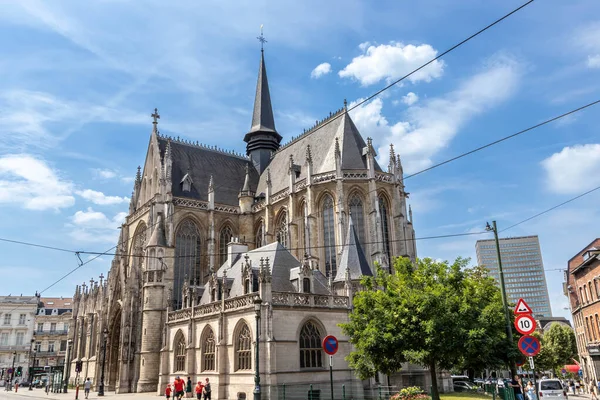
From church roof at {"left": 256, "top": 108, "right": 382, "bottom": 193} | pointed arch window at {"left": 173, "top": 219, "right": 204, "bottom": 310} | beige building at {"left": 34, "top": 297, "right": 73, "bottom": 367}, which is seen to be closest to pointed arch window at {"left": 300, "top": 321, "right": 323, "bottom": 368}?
church roof at {"left": 256, "top": 108, "right": 382, "bottom": 193}

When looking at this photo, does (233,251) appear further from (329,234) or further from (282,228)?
(282,228)

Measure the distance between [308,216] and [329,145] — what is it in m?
8.08

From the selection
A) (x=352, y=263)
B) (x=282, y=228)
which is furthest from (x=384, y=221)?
(x=352, y=263)

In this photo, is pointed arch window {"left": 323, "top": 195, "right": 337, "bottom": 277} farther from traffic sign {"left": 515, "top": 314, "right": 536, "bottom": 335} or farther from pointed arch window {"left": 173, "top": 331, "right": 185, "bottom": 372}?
traffic sign {"left": 515, "top": 314, "right": 536, "bottom": 335}

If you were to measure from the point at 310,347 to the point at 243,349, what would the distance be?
3.50 m

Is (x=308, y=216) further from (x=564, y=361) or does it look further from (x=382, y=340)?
(x=564, y=361)

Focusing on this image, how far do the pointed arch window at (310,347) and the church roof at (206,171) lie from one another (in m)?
25.3

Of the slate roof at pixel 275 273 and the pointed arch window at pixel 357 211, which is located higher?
the pointed arch window at pixel 357 211

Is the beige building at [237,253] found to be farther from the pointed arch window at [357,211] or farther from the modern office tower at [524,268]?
the modern office tower at [524,268]

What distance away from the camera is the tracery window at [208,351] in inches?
1109

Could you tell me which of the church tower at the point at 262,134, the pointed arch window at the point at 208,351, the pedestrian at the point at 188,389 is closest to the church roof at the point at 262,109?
the church tower at the point at 262,134

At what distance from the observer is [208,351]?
93.9 ft

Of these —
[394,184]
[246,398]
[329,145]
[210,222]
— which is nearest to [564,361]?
[394,184]

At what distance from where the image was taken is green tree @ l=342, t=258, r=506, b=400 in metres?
19.8
